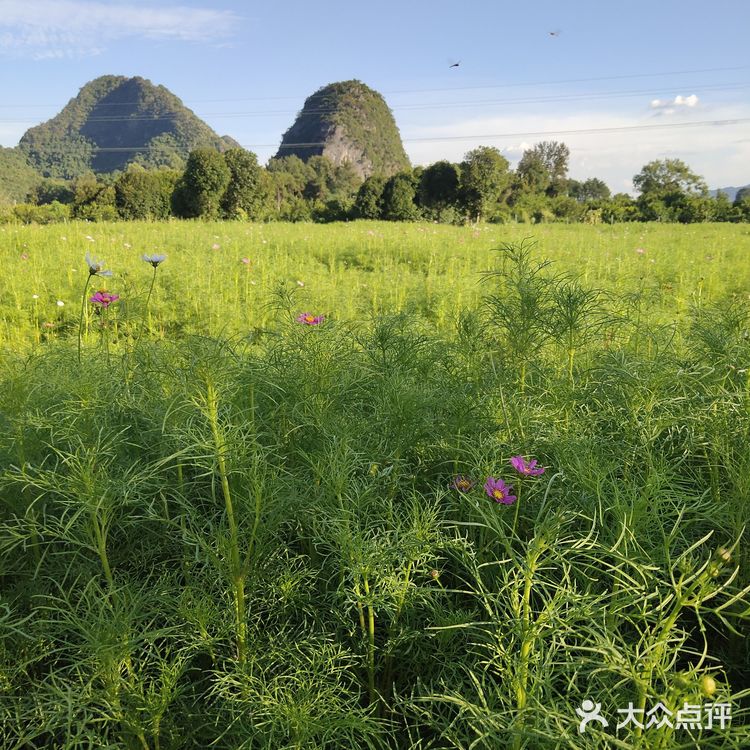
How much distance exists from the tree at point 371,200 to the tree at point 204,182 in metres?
8.51

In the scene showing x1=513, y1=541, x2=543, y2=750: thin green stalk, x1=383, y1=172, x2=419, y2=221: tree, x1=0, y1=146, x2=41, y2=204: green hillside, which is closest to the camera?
x1=513, y1=541, x2=543, y2=750: thin green stalk

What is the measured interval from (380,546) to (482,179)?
27780mm

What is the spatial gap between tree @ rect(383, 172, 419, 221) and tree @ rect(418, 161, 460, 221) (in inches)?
27.4

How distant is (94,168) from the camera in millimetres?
124562

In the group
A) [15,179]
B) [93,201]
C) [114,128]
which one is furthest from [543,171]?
[114,128]

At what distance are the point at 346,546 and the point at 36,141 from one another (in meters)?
173

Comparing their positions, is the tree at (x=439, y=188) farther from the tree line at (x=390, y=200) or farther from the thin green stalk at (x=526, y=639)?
the thin green stalk at (x=526, y=639)

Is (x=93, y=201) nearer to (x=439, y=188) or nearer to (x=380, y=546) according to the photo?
(x=439, y=188)

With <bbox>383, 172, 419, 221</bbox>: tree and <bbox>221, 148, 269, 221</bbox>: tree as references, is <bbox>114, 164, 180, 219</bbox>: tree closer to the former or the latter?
<bbox>221, 148, 269, 221</bbox>: tree

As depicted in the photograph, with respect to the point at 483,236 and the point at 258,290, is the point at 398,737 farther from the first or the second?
the point at 483,236

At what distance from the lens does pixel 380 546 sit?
1168mm

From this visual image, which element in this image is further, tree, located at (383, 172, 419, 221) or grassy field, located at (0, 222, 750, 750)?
tree, located at (383, 172, 419, 221)

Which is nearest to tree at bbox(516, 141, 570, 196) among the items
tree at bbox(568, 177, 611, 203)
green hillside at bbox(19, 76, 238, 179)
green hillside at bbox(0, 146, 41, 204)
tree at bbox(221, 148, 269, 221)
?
tree at bbox(568, 177, 611, 203)

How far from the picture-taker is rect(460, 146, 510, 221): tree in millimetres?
26375
